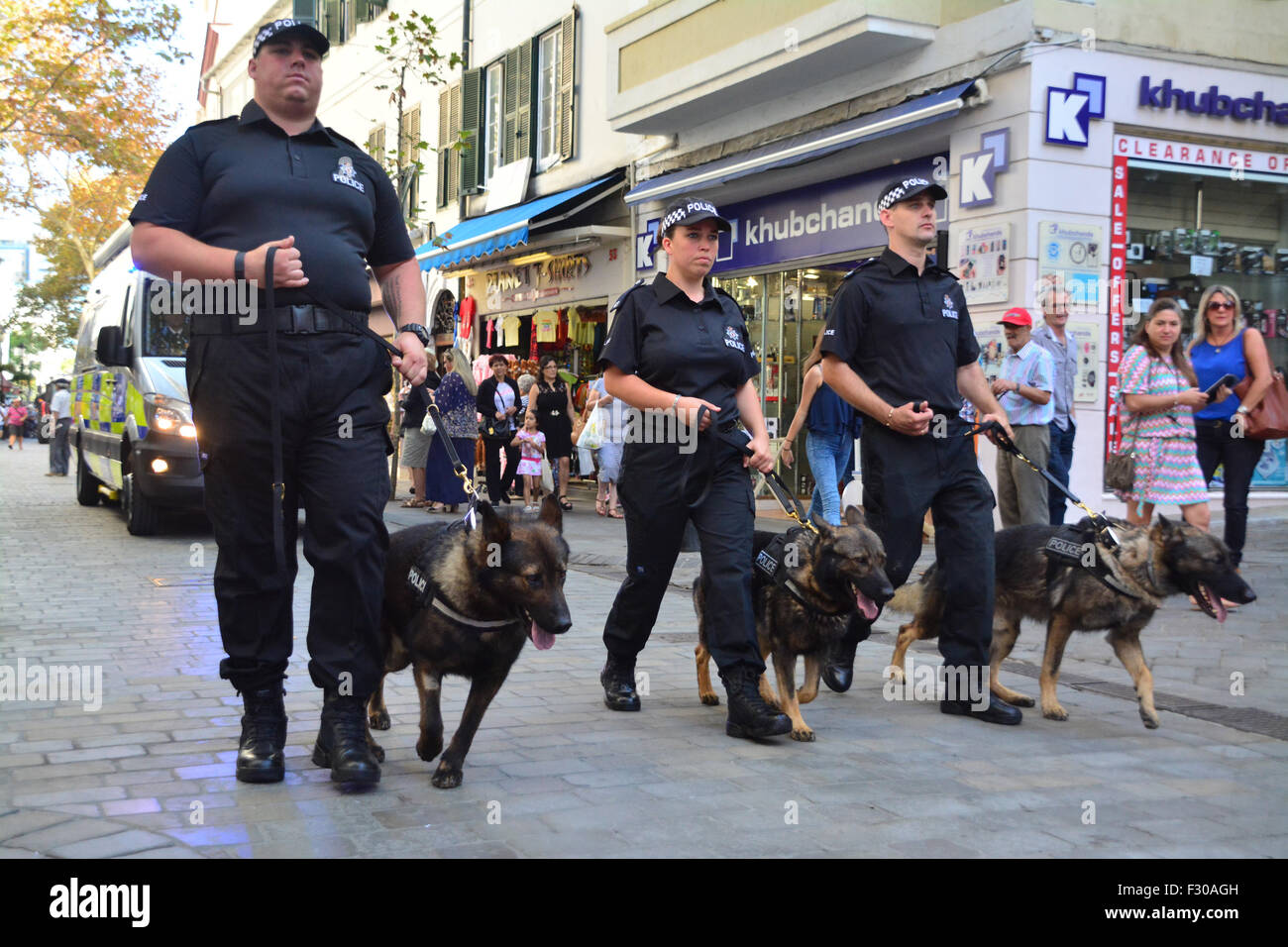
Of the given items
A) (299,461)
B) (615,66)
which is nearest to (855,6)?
(615,66)

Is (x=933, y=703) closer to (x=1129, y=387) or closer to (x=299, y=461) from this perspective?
(x=299, y=461)

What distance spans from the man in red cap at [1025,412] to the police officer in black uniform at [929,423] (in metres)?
4.10

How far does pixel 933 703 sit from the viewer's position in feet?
18.0

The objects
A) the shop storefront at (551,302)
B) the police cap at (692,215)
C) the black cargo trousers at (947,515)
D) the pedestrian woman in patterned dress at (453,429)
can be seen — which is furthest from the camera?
the shop storefront at (551,302)

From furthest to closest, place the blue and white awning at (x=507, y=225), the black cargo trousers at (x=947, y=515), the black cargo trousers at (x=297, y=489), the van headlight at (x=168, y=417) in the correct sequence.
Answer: the blue and white awning at (x=507, y=225) → the van headlight at (x=168, y=417) → the black cargo trousers at (x=947, y=515) → the black cargo trousers at (x=297, y=489)

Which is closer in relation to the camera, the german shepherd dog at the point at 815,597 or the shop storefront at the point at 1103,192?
the german shepherd dog at the point at 815,597

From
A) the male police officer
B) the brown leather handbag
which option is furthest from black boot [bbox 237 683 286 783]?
the brown leather handbag

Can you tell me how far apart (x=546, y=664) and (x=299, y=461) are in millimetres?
2564

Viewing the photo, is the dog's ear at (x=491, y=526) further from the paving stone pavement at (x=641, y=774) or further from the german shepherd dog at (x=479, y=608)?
the paving stone pavement at (x=641, y=774)

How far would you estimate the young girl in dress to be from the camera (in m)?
15.0

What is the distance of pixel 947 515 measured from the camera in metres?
5.14

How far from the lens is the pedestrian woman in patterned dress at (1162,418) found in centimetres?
800

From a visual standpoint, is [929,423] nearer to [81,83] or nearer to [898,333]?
[898,333]

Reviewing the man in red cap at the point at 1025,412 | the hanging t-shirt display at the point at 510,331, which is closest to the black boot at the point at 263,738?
the man in red cap at the point at 1025,412
